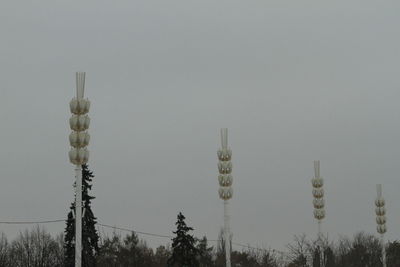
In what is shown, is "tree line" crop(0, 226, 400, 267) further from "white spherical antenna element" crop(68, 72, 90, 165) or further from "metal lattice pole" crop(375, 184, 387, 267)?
"white spherical antenna element" crop(68, 72, 90, 165)

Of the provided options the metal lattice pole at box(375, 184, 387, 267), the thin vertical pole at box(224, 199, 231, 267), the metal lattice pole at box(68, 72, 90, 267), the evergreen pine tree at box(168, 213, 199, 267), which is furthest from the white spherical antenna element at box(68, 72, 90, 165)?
the metal lattice pole at box(375, 184, 387, 267)

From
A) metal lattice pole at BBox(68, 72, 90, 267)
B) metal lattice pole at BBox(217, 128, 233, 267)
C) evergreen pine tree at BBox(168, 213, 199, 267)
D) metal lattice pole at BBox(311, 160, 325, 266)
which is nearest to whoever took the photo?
metal lattice pole at BBox(68, 72, 90, 267)

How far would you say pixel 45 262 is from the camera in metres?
51.0

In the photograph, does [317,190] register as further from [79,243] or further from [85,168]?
[79,243]

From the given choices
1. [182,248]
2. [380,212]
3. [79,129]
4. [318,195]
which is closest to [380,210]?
[380,212]

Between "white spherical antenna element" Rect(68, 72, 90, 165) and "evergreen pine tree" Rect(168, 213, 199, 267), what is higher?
"white spherical antenna element" Rect(68, 72, 90, 165)

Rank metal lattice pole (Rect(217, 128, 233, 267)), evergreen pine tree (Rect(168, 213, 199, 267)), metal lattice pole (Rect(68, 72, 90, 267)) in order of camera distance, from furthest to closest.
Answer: evergreen pine tree (Rect(168, 213, 199, 267))
metal lattice pole (Rect(217, 128, 233, 267))
metal lattice pole (Rect(68, 72, 90, 267))

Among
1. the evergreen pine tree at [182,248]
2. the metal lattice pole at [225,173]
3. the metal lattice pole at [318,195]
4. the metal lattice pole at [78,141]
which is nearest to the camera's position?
the metal lattice pole at [78,141]

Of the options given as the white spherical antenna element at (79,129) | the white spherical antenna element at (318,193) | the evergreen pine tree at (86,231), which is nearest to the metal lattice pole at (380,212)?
the white spherical antenna element at (318,193)

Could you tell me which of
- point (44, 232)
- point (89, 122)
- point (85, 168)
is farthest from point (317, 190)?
point (44, 232)

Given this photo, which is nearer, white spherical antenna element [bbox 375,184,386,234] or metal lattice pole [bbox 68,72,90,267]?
metal lattice pole [bbox 68,72,90,267]

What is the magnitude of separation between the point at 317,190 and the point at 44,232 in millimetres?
31134

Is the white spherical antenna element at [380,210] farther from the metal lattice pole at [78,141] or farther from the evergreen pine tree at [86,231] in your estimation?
the metal lattice pole at [78,141]

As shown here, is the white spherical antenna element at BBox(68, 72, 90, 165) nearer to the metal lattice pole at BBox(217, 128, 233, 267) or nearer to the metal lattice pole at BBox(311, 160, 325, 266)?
the metal lattice pole at BBox(217, 128, 233, 267)
